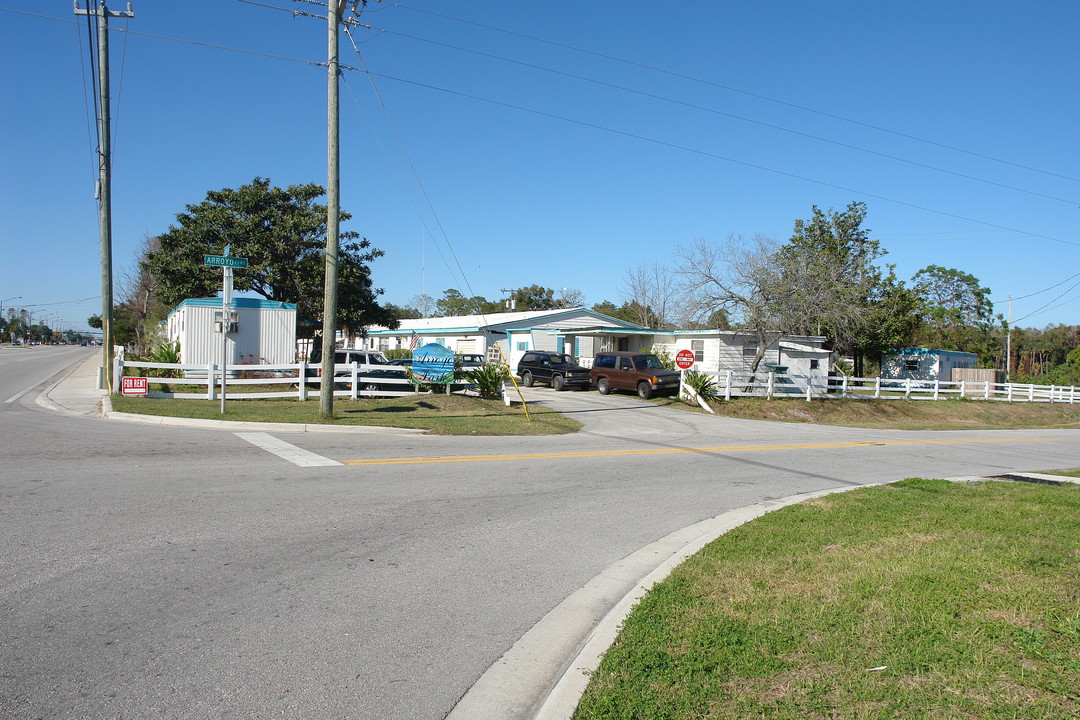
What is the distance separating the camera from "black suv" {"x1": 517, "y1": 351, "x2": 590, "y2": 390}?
3030cm

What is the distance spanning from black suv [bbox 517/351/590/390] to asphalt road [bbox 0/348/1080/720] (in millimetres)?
16515

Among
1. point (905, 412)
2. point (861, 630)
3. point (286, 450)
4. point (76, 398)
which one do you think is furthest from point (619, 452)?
point (905, 412)

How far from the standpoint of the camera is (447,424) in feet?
54.7

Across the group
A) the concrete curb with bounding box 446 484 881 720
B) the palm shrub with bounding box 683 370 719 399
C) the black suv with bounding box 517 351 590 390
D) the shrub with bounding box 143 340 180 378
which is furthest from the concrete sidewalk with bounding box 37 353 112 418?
the palm shrub with bounding box 683 370 719 399

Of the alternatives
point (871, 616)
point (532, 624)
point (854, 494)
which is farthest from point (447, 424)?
point (871, 616)

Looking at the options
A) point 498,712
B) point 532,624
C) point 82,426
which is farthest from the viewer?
point 82,426

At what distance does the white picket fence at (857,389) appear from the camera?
29.2 metres

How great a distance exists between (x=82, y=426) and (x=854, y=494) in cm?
1400

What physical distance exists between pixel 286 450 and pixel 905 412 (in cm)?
2737

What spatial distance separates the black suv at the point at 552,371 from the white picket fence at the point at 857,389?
538cm

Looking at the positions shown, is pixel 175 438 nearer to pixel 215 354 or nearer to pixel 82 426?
pixel 82 426

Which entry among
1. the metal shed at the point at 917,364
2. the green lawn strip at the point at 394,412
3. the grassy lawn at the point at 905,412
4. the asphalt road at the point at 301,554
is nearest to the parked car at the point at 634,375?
the grassy lawn at the point at 905,412

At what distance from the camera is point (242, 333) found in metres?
26.4

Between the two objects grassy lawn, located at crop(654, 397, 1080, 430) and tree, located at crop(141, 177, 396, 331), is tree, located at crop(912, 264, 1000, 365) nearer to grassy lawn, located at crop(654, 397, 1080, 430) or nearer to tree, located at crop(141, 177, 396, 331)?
grassy lawn, located at crop(654, 397, 1080, 430)
